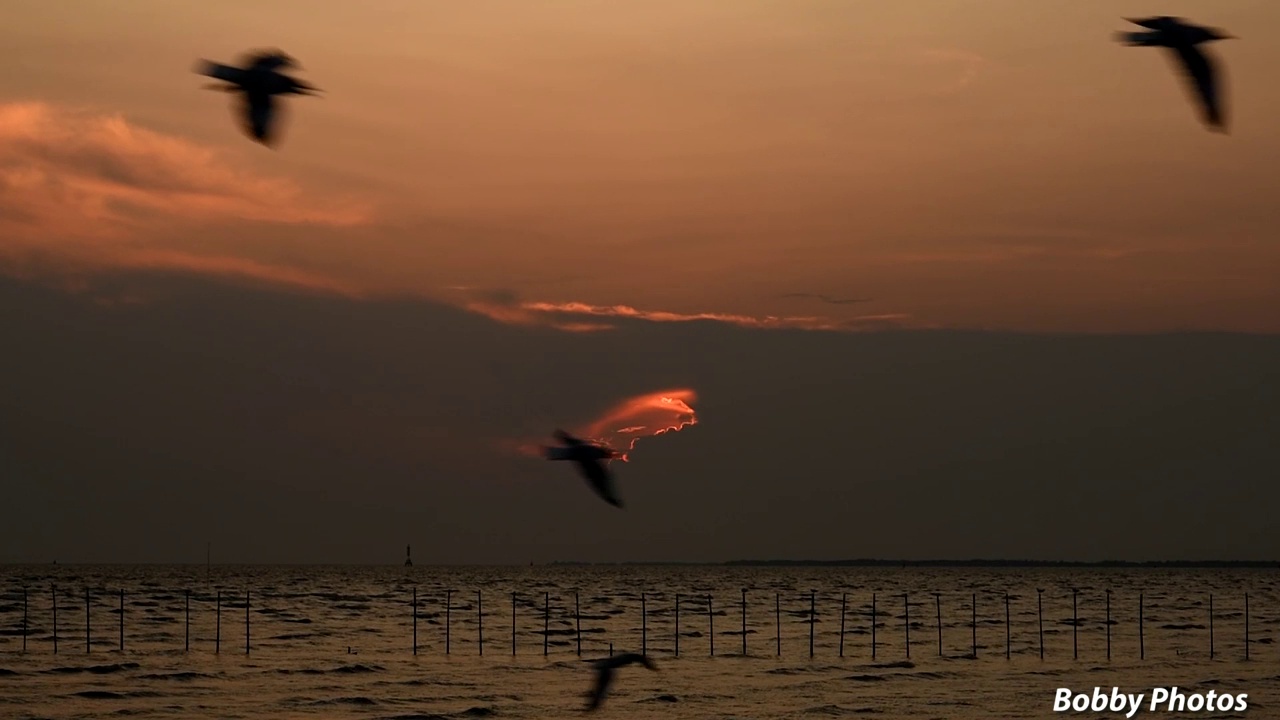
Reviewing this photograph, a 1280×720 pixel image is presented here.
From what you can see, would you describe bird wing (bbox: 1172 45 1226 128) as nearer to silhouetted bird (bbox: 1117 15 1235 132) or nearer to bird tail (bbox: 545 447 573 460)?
silhouetted bird (bbox: 1117 15 1235 132)

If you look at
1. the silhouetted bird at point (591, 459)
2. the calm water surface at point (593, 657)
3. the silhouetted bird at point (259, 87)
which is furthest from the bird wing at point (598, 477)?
the calm water surface at point (593, 657)

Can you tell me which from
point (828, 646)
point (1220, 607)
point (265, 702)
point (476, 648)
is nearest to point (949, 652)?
point (828, 646)

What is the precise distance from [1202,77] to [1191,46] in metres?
0.39

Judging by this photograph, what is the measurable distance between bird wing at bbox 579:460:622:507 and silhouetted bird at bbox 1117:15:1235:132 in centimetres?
642

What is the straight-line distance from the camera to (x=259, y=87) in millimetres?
11969

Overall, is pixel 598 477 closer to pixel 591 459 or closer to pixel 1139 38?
pixel 591 459

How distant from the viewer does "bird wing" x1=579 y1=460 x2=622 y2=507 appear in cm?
1455

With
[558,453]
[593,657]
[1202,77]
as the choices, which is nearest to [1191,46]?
[1202,77]

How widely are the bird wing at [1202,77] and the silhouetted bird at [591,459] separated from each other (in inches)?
254

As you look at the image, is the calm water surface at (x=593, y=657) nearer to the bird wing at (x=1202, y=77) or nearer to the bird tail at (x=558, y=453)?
the bird tail at (x=558, y=453)

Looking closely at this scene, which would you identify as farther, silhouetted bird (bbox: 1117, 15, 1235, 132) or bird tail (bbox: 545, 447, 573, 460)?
bird tail (bbox: 545, 447, 573, 460)

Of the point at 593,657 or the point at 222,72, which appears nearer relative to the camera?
the point at 222,72

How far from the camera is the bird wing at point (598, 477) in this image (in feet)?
47.7

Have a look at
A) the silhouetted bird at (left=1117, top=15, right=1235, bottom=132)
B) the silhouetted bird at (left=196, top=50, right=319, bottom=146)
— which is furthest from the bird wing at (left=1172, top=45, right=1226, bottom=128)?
the silhouetted bird at (left=196, top=50, right=319, bottom=146)
